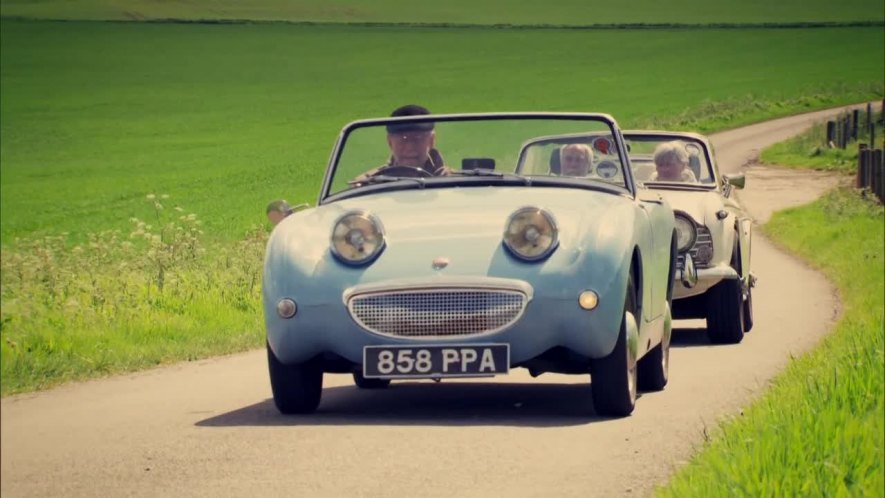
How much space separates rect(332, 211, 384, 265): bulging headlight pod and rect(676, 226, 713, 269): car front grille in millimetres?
4841

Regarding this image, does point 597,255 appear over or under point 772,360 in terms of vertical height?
over

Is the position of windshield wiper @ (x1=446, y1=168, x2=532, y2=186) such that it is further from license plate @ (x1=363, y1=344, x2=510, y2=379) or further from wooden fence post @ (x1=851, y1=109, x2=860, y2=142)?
wooden fence post @ (x1=851, y1=109, x2=860, y2=142)

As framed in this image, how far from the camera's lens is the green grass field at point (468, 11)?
79.1 metres

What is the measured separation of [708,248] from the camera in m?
13.0

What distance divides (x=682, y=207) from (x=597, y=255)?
15.9ft

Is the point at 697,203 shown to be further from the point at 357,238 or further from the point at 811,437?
the point at 811,437

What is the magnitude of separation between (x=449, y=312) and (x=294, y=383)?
937mm

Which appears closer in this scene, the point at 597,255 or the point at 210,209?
the point at 597,255

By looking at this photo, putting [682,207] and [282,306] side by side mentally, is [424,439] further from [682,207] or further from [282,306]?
[682,207]

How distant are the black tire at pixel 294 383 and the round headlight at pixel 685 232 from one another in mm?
4689

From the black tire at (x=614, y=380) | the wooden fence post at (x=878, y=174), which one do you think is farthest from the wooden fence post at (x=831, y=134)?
the black tire at (x=614, y=380)

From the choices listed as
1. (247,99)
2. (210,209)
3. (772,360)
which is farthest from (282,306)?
(247,99)

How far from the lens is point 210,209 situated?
38.1 m

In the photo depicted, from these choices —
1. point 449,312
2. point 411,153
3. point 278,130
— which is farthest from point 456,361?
point 278,130
